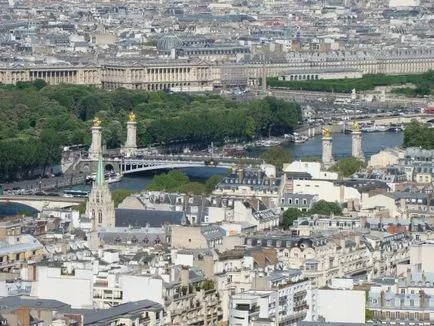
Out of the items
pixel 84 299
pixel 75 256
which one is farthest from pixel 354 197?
pixel 84 299

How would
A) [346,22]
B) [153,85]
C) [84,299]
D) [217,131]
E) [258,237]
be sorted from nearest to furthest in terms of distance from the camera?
[84,299] → [258,237] → [217,131] → [153,85] → [346,22]

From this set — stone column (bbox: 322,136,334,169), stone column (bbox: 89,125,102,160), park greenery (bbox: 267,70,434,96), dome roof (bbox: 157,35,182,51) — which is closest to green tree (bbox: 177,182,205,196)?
stone column (bbox: 322,136,334,169)

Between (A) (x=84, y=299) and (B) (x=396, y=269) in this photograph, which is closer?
(A) (x=84, y=299)

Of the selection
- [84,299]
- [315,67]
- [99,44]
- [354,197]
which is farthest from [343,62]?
[84,299]

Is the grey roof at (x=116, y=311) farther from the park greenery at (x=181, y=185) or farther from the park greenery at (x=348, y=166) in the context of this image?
the park greenery at (x=348, y=166)

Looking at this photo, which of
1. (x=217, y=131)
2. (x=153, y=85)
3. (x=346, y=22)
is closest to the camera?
(x=217, y=131)

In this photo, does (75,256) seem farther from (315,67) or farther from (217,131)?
(315,67)

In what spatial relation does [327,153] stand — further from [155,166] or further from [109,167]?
[109,167]

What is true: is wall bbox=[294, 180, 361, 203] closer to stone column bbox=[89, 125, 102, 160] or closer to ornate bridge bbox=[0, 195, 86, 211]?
ornate bridge bbox=[0, 195, 86, 211]
